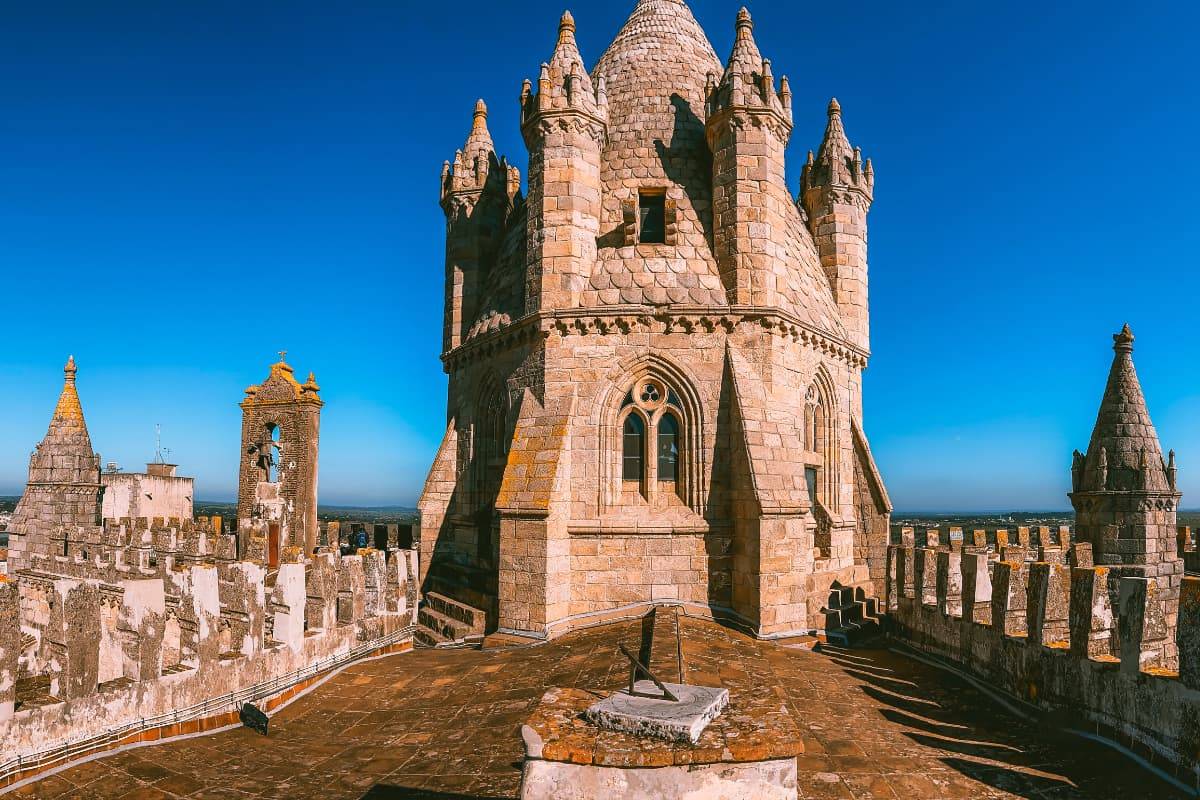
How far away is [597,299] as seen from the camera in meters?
15.3

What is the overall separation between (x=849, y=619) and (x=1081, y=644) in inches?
272

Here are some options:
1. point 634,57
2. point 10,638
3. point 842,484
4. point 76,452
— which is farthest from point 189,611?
point 76,452

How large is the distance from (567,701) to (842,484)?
14.2m

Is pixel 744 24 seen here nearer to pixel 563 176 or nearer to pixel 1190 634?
pixel 563 176

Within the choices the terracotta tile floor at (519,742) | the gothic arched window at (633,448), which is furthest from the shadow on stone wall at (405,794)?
the gothic arched window at (633,448)

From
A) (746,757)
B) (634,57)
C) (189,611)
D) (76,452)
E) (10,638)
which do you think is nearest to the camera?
(746,757)

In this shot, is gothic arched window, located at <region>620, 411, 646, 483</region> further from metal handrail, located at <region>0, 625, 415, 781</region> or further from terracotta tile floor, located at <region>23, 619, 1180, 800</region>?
metal handrail, located at <region>0, 625, 415, 781</region>

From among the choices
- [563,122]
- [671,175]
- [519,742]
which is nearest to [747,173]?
[671,175]

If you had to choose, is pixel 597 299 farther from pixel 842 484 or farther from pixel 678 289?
pixel 842 484

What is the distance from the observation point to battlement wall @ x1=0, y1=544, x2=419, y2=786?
26.2 ft

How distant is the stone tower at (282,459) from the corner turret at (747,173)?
13.8m

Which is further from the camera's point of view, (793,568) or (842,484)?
(842,484)

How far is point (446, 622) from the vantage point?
15438 millimetres

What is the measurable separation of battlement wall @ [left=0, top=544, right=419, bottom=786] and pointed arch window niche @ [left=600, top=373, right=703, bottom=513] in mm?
4417
